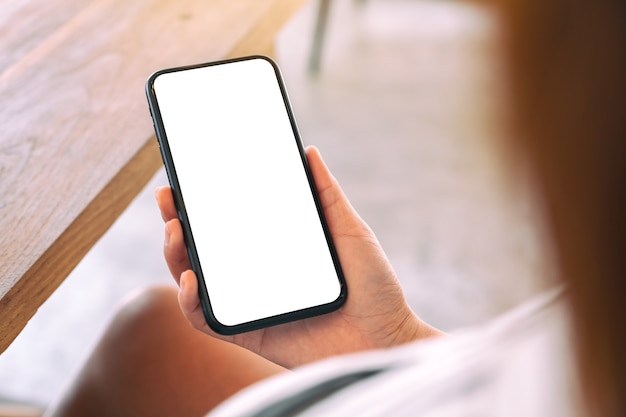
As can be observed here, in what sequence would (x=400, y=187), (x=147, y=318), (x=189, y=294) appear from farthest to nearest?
(x=400, y=187)
(x=147, y=318)
(x=189, y=294)

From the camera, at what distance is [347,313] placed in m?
0.48

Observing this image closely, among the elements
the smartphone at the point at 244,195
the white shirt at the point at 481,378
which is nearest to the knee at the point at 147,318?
the smartphone at the point at 244,195

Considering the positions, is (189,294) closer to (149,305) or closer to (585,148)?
(149,305)

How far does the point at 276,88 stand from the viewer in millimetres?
491

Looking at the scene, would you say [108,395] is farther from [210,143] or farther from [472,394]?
[472,394]

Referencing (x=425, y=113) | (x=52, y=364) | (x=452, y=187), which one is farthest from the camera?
(x=425, y=113)

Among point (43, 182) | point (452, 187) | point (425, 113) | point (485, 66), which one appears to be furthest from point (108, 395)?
point (485, 66)

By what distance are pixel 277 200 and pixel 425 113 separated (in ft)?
2.82

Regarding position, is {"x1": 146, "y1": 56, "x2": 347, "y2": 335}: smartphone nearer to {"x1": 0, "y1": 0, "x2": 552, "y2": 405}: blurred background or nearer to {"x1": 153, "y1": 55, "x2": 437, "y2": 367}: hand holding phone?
{"x1": 153, "y1": 55, "x2": 437, "y2": 367}: hand holding phone

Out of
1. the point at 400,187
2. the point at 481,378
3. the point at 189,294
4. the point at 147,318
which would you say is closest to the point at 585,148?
the point at 481,378

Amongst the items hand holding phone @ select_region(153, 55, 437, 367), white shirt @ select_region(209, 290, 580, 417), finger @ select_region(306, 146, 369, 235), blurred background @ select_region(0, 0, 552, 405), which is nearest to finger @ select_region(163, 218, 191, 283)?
hand holding phone @ select_region(153, 55, 437, 367)

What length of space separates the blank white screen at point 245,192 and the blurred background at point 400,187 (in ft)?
1.13

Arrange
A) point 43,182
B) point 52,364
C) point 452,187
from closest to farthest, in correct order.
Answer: point 43,182 < point 52,364 < point 452,187

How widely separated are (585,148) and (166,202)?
357mm
